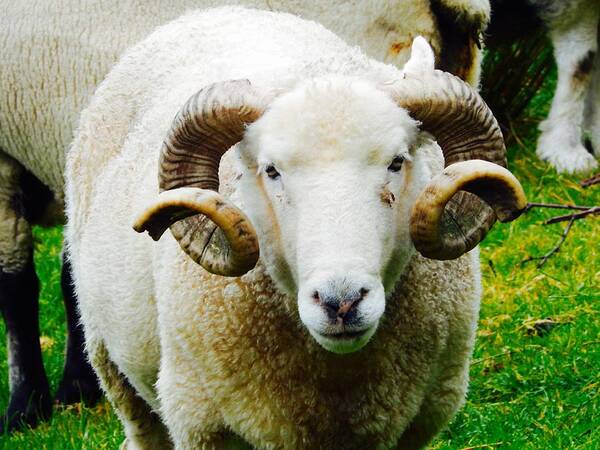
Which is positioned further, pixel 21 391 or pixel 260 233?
pixel 21 391

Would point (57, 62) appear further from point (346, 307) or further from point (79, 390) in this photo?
point (346, 307)

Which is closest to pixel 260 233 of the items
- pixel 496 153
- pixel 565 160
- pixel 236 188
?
pixel 236 188

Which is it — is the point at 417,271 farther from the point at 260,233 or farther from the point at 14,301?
the point at 14,301

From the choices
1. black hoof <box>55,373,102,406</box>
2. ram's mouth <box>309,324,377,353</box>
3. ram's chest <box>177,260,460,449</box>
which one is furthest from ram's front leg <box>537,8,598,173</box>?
ram's mouth <box>309,324,377,353</box>

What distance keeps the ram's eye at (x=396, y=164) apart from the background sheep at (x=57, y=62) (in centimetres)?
232

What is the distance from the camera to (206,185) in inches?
114

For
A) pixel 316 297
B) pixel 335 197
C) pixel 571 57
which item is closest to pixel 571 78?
pixel 571 57

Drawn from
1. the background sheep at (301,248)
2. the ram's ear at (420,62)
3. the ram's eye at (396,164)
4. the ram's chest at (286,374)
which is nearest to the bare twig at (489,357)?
the background sheep at (301,248)

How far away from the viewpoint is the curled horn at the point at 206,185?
109 inches

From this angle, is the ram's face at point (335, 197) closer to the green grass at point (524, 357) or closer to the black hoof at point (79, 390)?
the green grass at point (524, 357)

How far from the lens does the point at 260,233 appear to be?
9.59ft

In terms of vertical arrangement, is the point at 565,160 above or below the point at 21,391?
below

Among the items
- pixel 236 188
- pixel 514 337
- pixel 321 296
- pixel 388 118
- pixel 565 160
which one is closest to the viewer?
pixel 321 296

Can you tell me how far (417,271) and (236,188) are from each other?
522 mm
